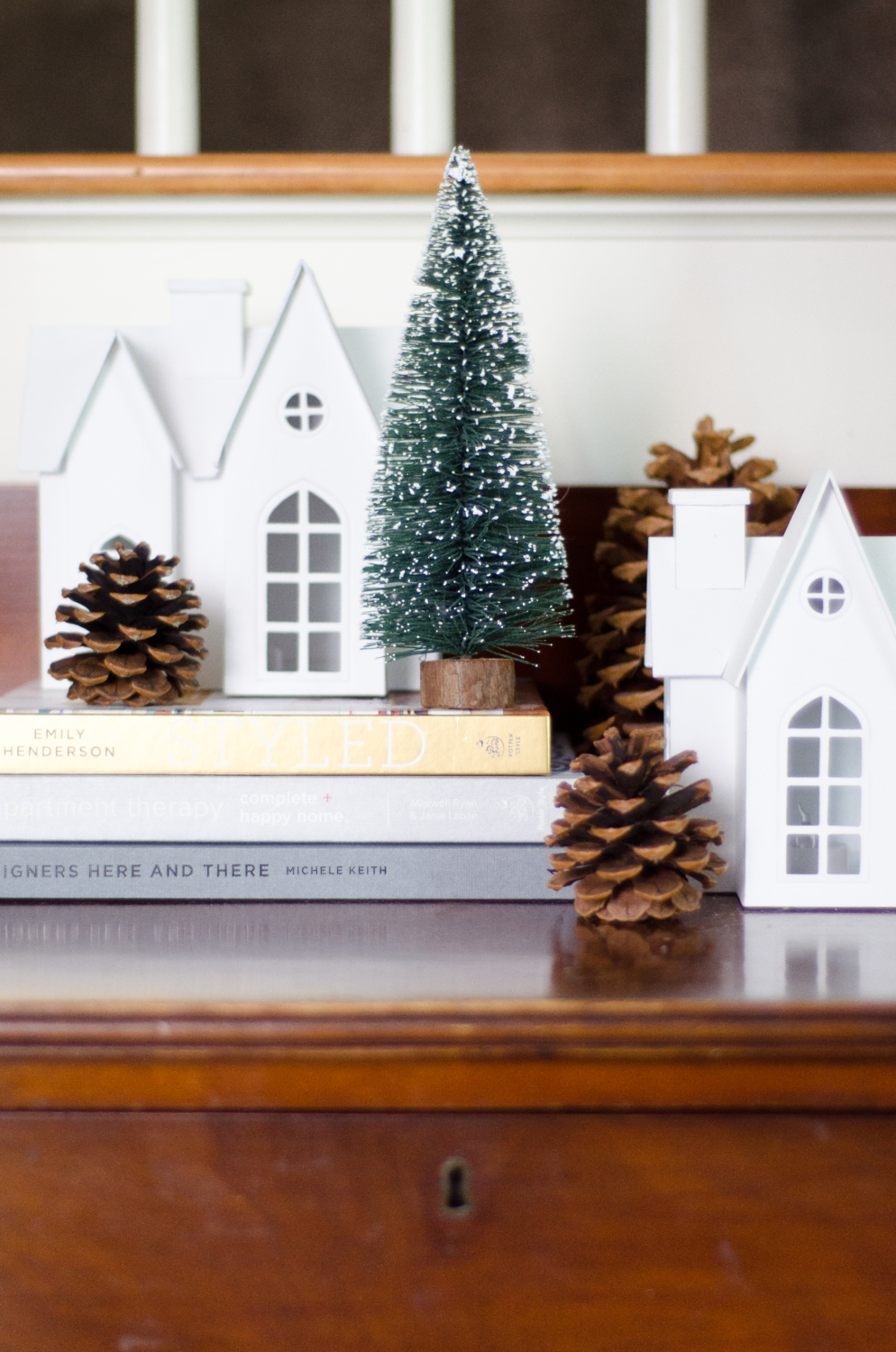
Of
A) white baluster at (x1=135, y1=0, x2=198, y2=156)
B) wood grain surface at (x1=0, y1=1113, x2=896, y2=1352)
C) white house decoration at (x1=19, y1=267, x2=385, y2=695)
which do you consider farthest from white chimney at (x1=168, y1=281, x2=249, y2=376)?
wood grain surface at (x1=0, y1=1113, x2=896, y2=1352)

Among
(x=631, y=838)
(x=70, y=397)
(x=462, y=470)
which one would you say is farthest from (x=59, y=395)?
(x=631, y=838)

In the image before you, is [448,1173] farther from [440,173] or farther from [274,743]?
[440,173]

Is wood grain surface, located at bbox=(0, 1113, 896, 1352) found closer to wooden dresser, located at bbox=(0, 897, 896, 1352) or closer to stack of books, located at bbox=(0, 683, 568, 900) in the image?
wooden dresser, located at bbox=(0, 897, 896, 1352)

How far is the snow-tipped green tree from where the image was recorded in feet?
2.38

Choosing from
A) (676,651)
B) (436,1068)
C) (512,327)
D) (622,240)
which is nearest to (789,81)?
(622,240)

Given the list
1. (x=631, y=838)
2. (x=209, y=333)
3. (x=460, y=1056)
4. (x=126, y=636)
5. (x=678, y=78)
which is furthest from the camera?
(x=678, y=78)

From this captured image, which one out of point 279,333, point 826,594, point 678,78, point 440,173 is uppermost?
point 678,78

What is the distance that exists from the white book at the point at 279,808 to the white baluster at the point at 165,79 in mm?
669

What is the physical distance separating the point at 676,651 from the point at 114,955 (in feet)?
1.41

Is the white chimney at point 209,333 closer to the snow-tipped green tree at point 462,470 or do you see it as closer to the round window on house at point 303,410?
the round window on house at point 303,410

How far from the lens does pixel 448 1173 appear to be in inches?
20.7

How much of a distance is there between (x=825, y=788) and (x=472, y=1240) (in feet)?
1.23

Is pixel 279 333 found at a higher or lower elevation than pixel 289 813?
higher

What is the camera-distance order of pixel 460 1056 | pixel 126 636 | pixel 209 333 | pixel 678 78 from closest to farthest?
pixel 460 1056 → pixel 126 636 → pixel 209 333 → pixel 678 78
